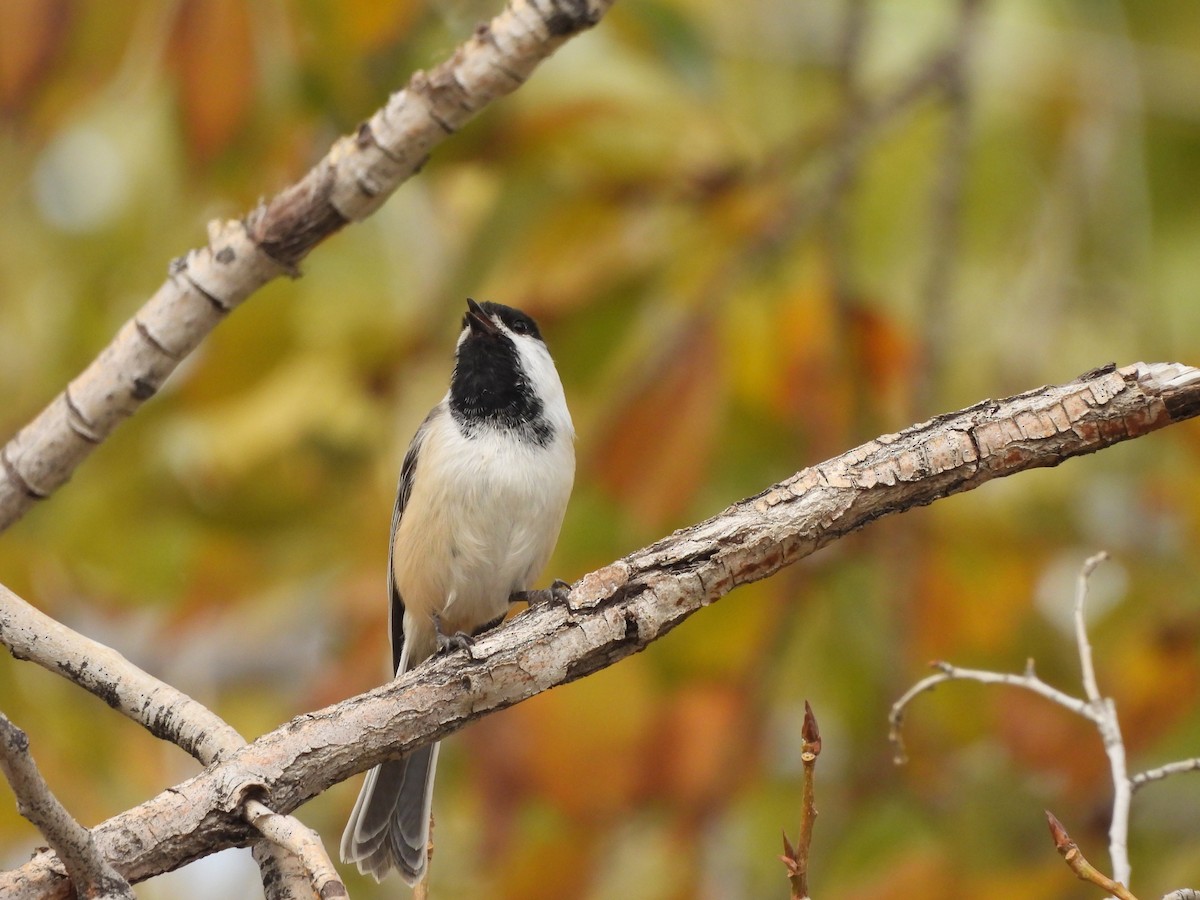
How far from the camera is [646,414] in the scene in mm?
3783

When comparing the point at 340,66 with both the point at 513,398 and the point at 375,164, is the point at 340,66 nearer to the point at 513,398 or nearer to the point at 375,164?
the point at 375,164

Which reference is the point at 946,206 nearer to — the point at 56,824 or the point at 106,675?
the point at 106,675

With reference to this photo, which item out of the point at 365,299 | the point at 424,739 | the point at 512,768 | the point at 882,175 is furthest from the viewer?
the point at 882,175

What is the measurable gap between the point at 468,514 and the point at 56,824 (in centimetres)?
190

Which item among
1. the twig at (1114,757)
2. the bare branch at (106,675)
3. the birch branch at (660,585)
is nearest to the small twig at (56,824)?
the birch branch at (660,585)

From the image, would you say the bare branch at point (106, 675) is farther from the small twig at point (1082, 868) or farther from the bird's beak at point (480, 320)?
the bird's beak at point (480, 320)

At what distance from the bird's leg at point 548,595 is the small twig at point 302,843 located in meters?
0.60

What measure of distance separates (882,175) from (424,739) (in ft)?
13.5

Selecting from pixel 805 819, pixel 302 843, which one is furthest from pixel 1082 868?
pixel 302 843

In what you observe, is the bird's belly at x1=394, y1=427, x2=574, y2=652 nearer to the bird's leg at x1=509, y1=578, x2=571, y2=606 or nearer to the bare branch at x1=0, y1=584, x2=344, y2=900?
the bird's leg at x1=509, y1=578, x2=571, y2=606

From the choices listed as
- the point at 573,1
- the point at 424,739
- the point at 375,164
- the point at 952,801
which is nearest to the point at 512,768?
the point at 952,801

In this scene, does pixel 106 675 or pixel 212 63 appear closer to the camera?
pixel 106 675

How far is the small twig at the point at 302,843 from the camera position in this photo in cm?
180

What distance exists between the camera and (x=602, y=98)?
3.92 m
